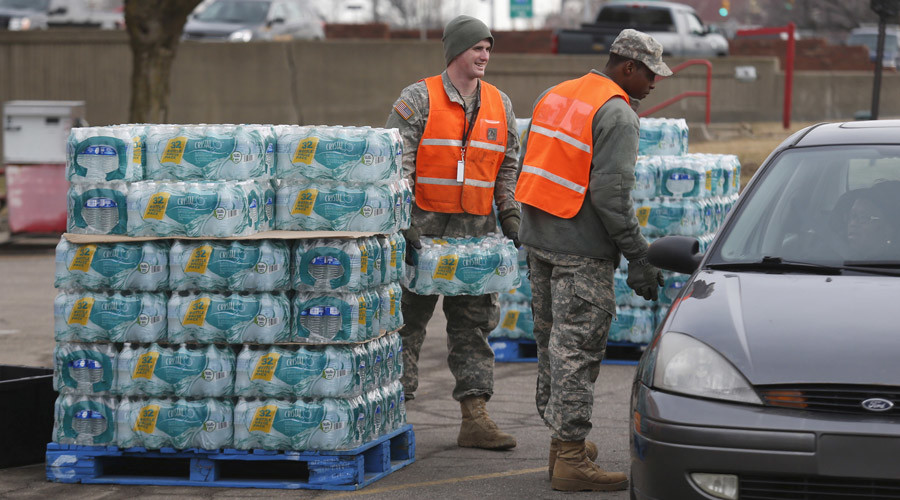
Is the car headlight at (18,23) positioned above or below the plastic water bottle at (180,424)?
above

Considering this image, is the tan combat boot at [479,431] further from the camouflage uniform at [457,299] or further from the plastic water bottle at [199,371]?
the plastic water bottle at [199,371]

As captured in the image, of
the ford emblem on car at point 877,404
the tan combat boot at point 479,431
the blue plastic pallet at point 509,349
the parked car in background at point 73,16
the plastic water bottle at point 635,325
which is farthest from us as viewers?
the parked car in background at point 73,16

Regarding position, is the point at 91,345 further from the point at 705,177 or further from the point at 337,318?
the point at 705,177

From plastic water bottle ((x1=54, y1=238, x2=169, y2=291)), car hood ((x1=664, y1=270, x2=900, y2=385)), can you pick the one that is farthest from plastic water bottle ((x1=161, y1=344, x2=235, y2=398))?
car hood ((x1=664, y1=270, x2=900, y2=385))

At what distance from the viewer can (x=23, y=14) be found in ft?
98.5

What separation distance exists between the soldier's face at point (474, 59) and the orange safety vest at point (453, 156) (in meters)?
0.15

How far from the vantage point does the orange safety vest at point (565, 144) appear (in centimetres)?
610

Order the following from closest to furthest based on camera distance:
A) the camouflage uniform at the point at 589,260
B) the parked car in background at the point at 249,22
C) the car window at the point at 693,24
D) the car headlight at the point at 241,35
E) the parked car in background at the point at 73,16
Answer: the camouflage uniform at the point at 589,260 < the car headlight at the point at 241,35 < the parked car in background at the point at 249,22 < the car window at the point at 693,24 < the parked car in background at the point at 73,16

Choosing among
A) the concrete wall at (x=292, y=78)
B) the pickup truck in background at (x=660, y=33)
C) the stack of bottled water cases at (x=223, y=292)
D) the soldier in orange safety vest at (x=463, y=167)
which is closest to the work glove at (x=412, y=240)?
the soldier in orange safety vest at (x=463, y=167)

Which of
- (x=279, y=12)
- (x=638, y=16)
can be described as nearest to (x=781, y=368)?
(x=279, y=12)

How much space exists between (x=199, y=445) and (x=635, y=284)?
7.27 ft

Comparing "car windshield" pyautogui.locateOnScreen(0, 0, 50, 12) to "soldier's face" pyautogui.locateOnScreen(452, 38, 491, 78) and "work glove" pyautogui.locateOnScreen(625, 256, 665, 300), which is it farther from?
"work glove" pyautogui.locateOnScreen(625, 256, 665, 300)

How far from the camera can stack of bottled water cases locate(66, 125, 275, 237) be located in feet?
20.6

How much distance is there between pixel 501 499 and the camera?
19.9ft
